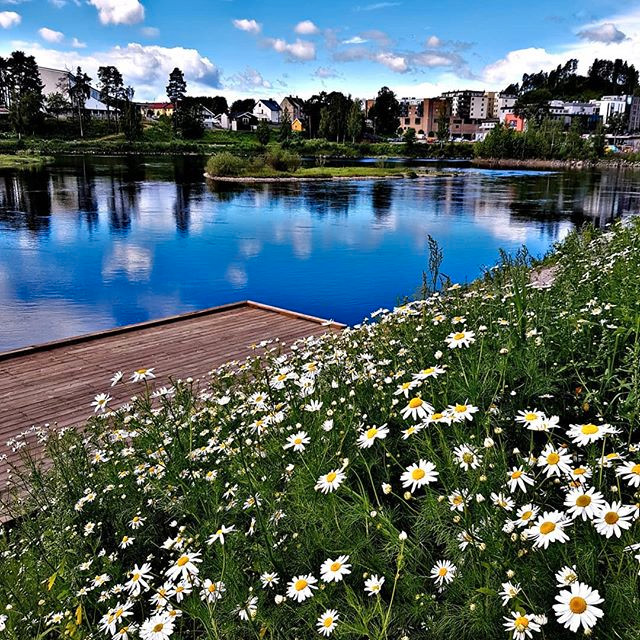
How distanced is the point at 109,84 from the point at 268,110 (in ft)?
94.3

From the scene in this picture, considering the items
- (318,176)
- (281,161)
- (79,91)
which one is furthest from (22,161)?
(79,91)

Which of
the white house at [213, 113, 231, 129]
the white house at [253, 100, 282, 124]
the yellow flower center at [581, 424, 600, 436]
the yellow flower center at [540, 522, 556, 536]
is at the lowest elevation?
the yellow flower center at [540, 522, 556, 536]

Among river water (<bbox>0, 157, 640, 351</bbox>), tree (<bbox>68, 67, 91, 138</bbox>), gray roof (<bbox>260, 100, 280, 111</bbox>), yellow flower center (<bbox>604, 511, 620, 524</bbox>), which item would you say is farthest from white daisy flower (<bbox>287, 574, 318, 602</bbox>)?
gray roof (<bbox>260, 100, 280, 111</bbox>)

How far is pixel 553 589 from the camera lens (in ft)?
4.69

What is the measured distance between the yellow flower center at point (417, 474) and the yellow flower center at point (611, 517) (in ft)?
1.47

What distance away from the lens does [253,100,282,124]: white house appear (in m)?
103

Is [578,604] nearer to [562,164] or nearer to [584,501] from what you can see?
[584,501]

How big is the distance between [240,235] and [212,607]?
18.6 metres

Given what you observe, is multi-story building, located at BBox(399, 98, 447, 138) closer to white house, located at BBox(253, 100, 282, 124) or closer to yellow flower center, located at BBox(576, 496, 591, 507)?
white house, located at BBox(253, 100, 282, 124)

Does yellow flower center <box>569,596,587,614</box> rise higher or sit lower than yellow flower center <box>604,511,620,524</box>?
lower

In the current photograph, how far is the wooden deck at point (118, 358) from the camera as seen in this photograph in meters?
5.15

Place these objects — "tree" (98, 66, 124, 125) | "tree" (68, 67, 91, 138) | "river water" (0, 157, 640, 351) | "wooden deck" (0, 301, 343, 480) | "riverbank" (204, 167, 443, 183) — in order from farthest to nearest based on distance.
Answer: "tree" (98, 66, 124, 125) → "tree" (68, 67, 91, 138) → "riverbank" (204, 167, 443, 183) → "river water" (0, 157, 640, 351) → "wooden deck" (0, 301, 343, 480)

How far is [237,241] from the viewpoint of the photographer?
61.8ft

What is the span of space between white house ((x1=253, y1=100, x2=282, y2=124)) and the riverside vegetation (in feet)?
350
